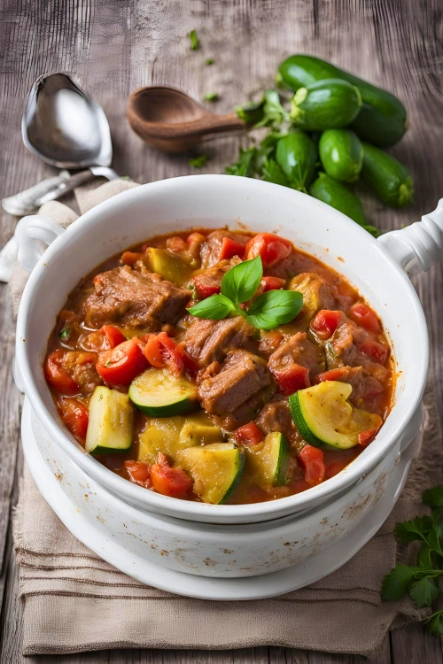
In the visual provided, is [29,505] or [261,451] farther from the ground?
[261,451]

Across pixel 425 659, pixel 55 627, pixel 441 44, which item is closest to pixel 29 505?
pixel 55 627

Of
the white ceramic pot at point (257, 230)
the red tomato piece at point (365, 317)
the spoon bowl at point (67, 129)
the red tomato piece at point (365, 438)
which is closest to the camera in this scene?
the white ceramic pot at point (257, 230)

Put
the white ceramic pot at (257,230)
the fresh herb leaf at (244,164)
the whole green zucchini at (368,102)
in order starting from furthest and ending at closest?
the whole green zucchini at (368,102) < the fresh herb leaf at (244,164) < the white ceramic pot at (257,230)

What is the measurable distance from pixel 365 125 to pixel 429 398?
1.94m

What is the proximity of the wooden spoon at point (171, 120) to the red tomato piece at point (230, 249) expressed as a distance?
56.7 inches

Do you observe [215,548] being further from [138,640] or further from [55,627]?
[55,627]

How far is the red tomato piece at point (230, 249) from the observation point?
3.88 meters

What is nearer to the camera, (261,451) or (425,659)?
(261,451)

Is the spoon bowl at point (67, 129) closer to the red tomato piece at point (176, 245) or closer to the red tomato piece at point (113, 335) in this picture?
the red tomato piece at point (176, 245)

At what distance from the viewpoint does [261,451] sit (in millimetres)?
3230

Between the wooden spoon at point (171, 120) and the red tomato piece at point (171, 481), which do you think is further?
the wooden spoon at point (171, 120)

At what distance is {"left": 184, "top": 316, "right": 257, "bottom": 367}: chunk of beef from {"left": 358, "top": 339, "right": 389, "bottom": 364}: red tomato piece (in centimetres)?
53

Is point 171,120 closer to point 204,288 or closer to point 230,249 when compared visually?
point 230,249

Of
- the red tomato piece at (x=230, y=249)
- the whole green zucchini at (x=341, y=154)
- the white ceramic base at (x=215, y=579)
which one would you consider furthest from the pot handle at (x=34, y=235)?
the whole green zucchini at (x=341, y=154)
